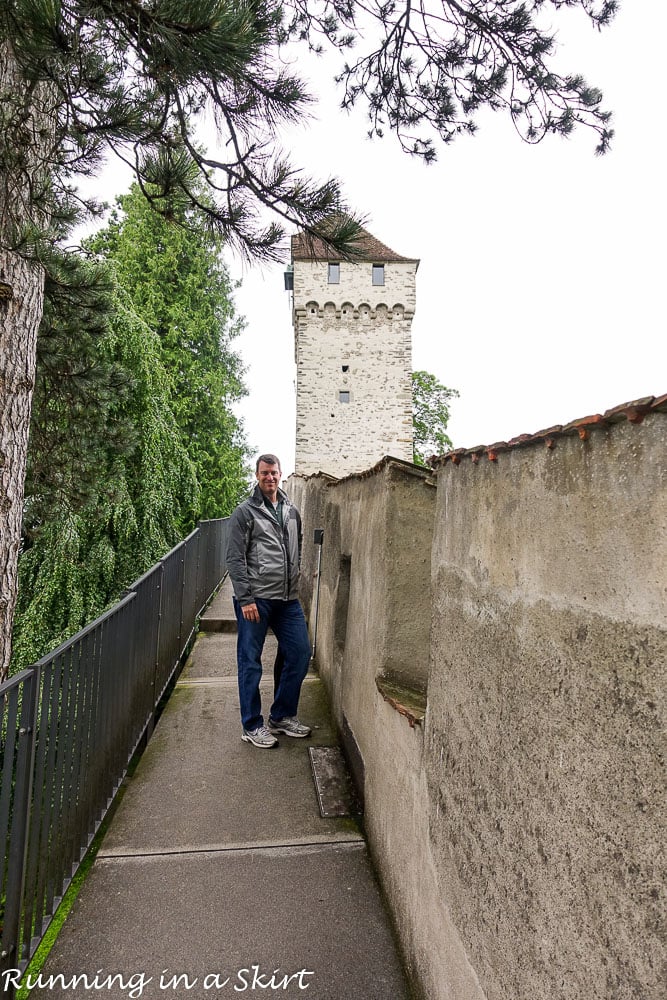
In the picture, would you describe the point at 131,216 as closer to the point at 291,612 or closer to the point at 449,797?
the point at 291,612

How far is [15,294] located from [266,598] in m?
2.21

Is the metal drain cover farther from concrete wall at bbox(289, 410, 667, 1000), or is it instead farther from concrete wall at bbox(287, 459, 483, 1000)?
concrete wall at bbox(289, 410, 667, 1000)

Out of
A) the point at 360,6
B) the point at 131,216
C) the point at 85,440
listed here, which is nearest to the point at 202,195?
the point at 360,6

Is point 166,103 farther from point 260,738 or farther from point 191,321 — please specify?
point 191,321

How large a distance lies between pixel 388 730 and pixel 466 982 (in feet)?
3.29

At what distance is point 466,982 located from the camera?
1.48m

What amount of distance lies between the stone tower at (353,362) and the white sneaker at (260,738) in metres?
21.0

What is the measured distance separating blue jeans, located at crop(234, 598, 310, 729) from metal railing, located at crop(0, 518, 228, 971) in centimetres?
63

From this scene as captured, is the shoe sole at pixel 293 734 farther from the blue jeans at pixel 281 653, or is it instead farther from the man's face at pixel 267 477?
the man's face at pixel 267 477

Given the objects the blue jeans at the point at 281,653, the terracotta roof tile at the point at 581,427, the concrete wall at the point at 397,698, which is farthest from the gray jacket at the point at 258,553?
the terracotta roof tile at the point at 581,427

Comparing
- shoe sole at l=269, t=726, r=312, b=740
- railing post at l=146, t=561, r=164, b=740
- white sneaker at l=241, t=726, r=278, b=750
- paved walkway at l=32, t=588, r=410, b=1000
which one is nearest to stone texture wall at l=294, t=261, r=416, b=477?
railing post at l=146, t=561, r=164, b=740

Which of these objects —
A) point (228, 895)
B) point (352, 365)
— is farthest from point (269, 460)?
point (352, 365)

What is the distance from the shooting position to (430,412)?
35406 mm

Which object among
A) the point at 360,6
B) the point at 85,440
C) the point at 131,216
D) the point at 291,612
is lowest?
the point at 291,612
